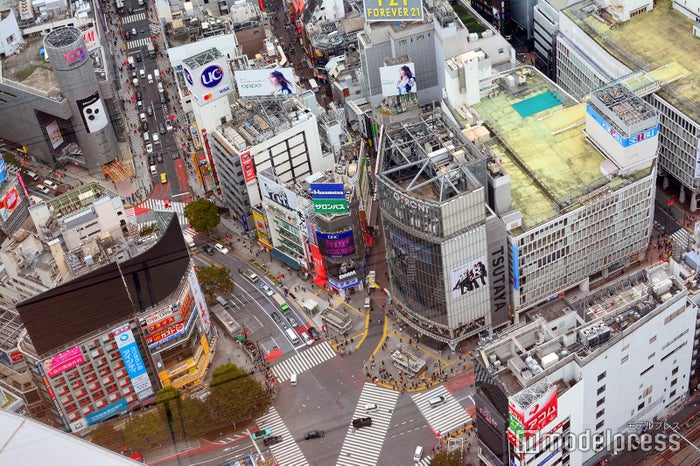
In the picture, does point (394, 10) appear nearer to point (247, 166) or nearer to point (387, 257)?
point (247, 166)

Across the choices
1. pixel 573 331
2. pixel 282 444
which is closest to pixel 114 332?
pixel 282 444

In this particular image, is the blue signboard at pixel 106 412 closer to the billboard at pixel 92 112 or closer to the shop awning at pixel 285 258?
the shop awning at pixel 285 258

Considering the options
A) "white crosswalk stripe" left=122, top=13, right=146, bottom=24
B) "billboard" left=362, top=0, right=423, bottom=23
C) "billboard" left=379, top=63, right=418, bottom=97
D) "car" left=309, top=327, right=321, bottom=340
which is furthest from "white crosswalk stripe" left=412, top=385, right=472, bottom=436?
"white crosswalk stripe" left=122, top=13, right=146, bottom=24

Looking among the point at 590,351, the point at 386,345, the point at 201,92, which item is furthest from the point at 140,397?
the point at 590,351

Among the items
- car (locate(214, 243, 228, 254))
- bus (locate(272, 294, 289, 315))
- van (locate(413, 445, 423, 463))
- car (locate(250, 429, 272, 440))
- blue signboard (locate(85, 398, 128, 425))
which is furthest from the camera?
car (locate(214, 243, 228, 254))

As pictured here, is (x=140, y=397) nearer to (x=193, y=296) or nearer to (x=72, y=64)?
(x=193, y=296)

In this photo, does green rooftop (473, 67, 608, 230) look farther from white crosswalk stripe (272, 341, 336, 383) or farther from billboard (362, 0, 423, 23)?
white crosswalk stripe (272, 341, 336, 383)
